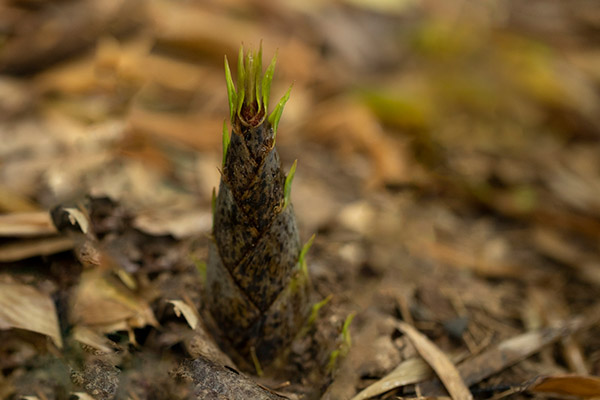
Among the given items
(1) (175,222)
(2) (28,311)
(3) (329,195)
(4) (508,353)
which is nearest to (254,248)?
(2) (28,311)

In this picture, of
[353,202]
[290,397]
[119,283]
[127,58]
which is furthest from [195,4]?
[290,397]

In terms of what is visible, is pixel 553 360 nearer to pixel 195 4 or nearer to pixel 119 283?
pixel 119 283

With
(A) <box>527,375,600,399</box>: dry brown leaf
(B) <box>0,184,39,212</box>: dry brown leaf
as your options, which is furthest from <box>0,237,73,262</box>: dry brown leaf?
(A) <box>527,375,600,399</box>: dry brown leaf

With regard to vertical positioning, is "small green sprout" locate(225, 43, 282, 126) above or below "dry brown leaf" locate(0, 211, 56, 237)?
above

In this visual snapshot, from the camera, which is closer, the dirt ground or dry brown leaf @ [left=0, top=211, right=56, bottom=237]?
the dirt ground

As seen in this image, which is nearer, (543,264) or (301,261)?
(301,261)

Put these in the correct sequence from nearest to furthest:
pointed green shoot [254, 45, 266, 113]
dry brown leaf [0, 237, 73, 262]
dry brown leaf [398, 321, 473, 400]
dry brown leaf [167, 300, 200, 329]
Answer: pointed green shoot [254, 45, 266, 113] → dry brown leaf [167, 300, 200, 329] → dry brown leaf [398, 321, 473, 400] → dry brown leaf [0, 237, 73, 262]

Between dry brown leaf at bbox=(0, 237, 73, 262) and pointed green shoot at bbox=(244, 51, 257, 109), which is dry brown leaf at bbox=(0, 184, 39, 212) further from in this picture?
pointed green shoot at bbox=(244, 51, 257, 109)
